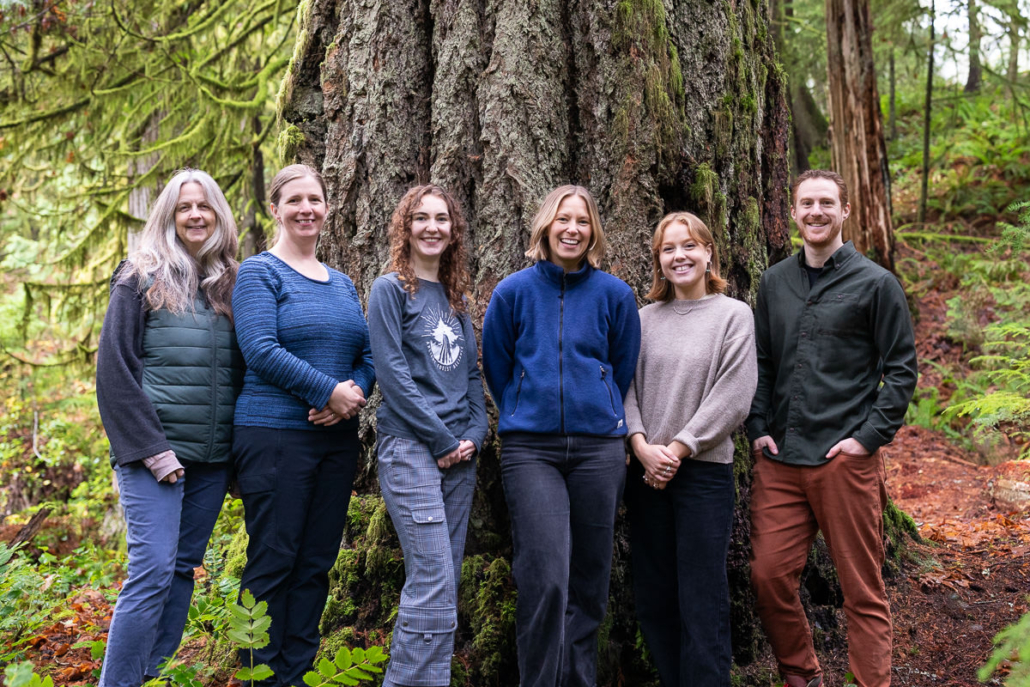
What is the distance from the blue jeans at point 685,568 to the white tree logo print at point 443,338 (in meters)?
0.99

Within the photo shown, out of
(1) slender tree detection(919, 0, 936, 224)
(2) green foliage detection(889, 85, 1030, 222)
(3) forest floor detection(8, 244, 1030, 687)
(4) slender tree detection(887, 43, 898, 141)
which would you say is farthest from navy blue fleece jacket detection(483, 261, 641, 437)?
(4) slender tree detection(887, 43, 898, 141)

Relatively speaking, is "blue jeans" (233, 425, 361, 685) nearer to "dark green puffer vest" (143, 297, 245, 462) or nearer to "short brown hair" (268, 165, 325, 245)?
"dark green puffer vest" (143, 297, 245, 462)

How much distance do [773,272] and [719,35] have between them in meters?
1.41

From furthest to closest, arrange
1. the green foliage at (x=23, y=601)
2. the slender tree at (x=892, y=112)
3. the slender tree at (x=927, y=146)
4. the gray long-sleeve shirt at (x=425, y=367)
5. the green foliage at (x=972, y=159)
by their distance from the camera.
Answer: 1. the slender tree at (x=892, y=112)
2. the green foliage at (x=972, y=159)
3. the slender tree at (x=927, y=146)
4. the green foliage at (x=23, y=601)
5. the gray long-sleeve shirt at (x=425, y=367)

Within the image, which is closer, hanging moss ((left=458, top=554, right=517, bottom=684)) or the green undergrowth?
hanging moss ((left=458, top=554, right=517, bottom=684))

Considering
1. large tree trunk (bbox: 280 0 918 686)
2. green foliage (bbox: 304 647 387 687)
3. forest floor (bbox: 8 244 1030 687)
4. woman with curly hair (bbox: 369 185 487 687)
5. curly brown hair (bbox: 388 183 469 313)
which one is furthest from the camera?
forest floor (bbox: 8 244 1030 687)

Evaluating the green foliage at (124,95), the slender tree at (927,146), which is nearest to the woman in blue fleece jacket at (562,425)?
the green foliage at (124,95)

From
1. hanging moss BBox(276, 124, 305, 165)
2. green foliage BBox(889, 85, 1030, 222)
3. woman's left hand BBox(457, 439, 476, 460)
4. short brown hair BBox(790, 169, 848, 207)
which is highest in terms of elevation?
green foliage BBox(889, 85, 1030, 222)

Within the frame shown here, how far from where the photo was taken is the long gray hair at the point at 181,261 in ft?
10.2

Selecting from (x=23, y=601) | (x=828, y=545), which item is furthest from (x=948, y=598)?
(x=23, y=601)

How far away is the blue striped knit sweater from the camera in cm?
306

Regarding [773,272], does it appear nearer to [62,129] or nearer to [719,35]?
[719,35]

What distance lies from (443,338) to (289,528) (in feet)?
3.35

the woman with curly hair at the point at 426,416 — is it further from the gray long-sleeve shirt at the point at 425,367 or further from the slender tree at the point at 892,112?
the slender tree at the point at 892,112
